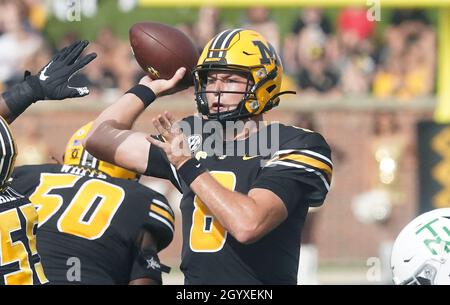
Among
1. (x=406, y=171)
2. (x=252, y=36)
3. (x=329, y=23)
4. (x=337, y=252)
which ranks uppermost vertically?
(x=252, y=36)

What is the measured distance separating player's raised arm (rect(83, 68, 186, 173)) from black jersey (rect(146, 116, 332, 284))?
378mm

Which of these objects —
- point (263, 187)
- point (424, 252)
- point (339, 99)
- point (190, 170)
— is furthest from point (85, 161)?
point (339, 99)

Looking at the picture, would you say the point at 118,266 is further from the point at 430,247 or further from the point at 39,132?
the point at 39,132

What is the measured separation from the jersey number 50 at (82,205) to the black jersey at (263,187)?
3.68 ft

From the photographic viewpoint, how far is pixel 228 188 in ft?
15.2

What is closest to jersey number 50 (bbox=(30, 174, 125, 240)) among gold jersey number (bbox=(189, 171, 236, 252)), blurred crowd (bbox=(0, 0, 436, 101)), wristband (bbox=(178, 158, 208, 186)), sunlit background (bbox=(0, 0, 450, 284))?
gold jersey number (bbox=(189, 171, 236, 252))

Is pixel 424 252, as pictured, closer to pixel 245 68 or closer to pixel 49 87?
pixel 245 68

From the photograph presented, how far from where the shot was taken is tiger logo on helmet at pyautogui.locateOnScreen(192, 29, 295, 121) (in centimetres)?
496

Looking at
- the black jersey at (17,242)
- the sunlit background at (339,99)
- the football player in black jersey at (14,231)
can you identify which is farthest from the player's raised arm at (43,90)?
the sunlit background at (339,99)

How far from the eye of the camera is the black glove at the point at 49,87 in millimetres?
5266

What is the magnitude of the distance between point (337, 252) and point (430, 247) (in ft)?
35.8

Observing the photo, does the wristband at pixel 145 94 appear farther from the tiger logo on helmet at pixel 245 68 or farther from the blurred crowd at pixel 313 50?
the blurred crowd at pixel 313 50
